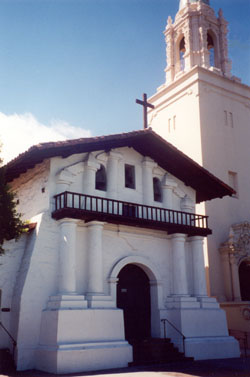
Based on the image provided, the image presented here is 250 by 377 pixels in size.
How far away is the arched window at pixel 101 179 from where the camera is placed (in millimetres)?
17828

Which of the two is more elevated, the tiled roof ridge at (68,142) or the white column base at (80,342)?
the tiled roof ridge at (68,142)

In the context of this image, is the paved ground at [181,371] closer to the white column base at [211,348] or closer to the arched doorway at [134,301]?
the white column base at [211,348]

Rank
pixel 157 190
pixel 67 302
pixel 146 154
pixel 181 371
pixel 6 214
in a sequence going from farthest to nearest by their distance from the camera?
pixel 157 190, pixel 146 154, pixel 67 302, pixel 181 371, pixel 6 214

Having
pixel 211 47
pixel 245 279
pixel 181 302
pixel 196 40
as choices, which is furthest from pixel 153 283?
pixel 211 47

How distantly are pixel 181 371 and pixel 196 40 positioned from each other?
71.1 ft

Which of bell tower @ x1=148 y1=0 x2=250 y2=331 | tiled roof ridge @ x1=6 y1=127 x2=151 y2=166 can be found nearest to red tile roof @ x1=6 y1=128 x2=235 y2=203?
tiled roof ridge @ x1=6 y1=127 x2=151 y2=166

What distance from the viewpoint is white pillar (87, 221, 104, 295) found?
15.6 m

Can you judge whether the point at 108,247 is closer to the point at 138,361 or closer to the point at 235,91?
the point at 138,361

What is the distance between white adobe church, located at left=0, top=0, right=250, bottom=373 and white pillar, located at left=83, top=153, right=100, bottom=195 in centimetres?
5

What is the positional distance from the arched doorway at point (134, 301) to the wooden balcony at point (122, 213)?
2046 mm

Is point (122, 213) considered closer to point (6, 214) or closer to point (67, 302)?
point (67, 302)

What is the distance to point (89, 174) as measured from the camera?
17109 mm

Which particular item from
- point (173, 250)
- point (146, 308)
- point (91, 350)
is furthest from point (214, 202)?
point (91, 350)

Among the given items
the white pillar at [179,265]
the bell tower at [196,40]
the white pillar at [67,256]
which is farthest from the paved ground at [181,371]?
the bell tower at [196,40]
